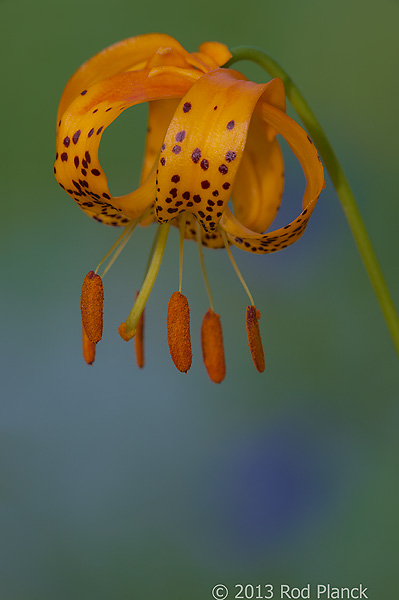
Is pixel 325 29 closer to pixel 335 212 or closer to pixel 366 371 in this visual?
pixel 335 212

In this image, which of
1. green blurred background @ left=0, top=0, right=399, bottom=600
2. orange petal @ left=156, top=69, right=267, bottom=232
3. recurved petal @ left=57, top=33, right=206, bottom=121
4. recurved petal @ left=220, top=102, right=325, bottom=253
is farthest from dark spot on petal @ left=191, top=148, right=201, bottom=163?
green blurred background @ left=0, top=0, right=399, bottom=600

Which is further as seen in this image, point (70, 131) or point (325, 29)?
point (325, 29)

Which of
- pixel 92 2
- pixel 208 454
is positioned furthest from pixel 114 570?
pixel 92 2

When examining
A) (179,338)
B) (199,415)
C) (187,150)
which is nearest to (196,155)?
(187,150)

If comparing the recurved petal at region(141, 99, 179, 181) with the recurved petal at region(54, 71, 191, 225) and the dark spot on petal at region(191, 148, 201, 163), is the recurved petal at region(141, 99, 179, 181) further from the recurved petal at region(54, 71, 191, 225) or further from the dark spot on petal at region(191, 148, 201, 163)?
the dark spot on petal at region(191, 148, 201, 163)

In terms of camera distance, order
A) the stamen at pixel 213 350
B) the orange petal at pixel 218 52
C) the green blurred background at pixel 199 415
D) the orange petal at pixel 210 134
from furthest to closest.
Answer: the green blurred background at pixel 199 415
the stamen at pixel 213 350
the orange petal at pixel 218 52
the orange petal at pixel 210 134

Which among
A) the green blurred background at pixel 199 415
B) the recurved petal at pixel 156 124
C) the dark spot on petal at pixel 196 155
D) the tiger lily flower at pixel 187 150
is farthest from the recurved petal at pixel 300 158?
the green blurred background at pixel 199 415

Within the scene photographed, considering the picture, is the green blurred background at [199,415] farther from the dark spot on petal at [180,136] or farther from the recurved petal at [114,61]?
the dark spot on petal at [180,136]
